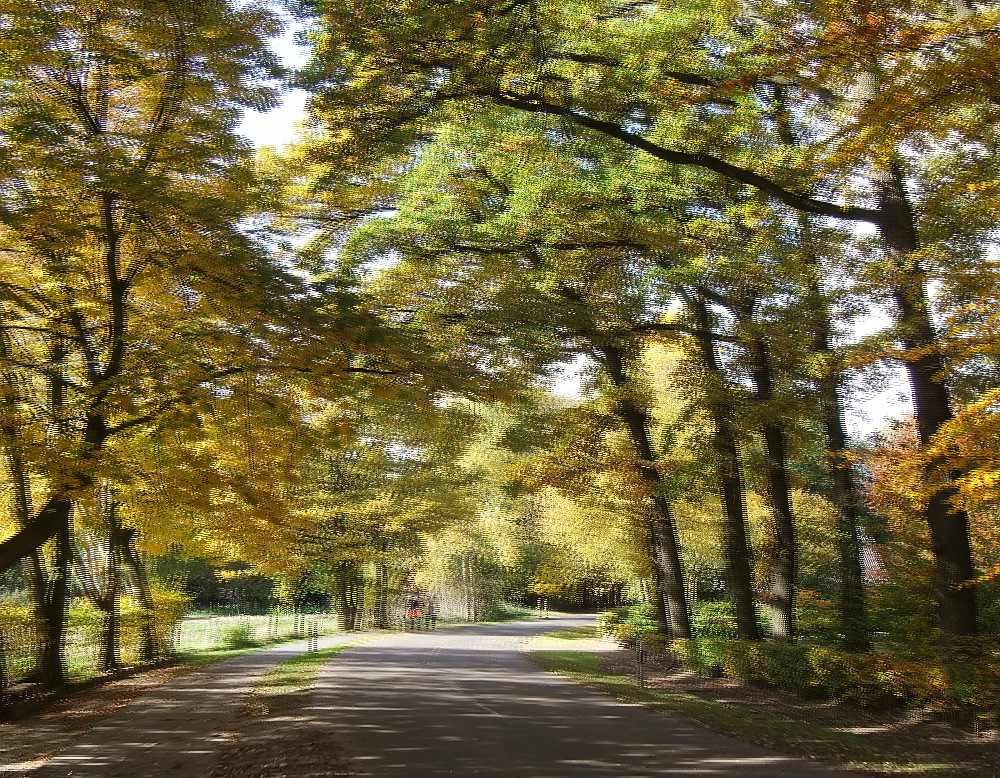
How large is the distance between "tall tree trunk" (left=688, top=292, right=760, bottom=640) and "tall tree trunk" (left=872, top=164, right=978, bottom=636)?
3.93 metres

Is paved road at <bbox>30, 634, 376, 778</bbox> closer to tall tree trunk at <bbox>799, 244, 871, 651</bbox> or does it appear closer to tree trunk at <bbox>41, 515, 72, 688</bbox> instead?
tree trunk at <bbox>41, 515, 72, 688</bbox>

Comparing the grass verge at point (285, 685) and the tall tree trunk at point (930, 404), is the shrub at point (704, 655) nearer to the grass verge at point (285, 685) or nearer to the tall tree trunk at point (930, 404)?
the tall tree trunk at point (930, 404)

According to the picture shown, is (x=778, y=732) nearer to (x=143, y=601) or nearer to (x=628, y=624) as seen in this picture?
(x=143, y=601)

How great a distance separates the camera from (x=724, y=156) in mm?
11172

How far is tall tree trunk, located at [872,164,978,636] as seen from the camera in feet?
35.8

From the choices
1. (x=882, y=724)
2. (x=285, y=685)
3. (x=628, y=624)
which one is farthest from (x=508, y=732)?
(x=628, y=624)

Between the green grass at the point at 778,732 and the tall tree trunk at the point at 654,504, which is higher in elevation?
the tall tree trunk at the point at 654,504

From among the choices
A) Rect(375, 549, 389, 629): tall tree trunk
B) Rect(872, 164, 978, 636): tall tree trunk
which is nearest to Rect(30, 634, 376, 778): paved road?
Rect(872, 164, 978, 636): tall tree trunk

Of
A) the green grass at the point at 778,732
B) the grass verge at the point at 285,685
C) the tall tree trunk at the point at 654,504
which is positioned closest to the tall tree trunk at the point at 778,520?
the tall tree trunk at the point at 654,504

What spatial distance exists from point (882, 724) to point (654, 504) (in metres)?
8.00

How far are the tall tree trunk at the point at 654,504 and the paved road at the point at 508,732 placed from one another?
165 inches

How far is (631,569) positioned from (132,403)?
18.5 m

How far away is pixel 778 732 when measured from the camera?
10445mm

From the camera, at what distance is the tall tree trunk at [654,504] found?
17297 millimetres
